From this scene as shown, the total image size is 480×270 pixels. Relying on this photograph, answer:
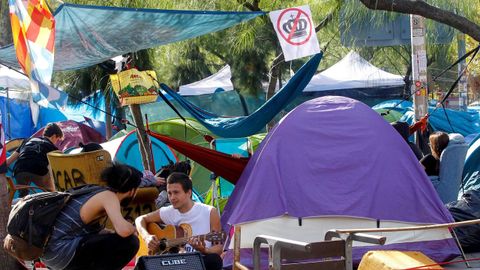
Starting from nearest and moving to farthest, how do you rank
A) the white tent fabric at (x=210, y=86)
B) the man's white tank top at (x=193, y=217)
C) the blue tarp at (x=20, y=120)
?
the man's white tank top at (x=193, y=217) → the blue tarp at (x=20, y=120) → the white tent fabric at (x=210, y=86)

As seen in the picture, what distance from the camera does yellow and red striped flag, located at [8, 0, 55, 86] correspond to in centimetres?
784

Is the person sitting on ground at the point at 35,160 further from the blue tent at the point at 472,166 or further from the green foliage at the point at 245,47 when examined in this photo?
the blue tent at the point at 472,166

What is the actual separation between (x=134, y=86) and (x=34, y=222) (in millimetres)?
4249

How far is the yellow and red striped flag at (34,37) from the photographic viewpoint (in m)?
7.84

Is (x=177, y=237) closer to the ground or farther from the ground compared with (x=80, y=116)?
closer to the ground

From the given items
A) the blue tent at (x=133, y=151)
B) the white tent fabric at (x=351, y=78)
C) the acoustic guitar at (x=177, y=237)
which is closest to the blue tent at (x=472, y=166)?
the blue tent at (x=133, y=151)

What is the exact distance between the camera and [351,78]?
23.9m

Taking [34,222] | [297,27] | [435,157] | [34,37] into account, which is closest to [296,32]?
[297,27]

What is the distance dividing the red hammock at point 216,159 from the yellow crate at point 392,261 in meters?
3.22

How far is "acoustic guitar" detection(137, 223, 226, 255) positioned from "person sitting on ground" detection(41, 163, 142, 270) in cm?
47

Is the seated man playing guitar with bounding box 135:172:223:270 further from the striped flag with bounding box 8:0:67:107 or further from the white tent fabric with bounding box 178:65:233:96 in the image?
the white tent fabric with bounding box 178:65:233:96

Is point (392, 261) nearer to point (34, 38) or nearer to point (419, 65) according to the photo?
point (34, 38)

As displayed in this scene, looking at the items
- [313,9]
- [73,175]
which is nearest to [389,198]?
[73,175]

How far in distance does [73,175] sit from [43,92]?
5.07 ft
